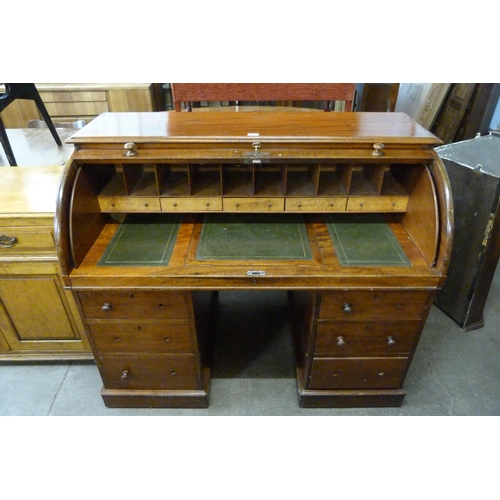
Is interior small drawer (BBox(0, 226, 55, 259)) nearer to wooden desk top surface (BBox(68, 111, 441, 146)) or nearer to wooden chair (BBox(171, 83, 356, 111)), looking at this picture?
wooden desk top surface (BBox(68, 111, 441, 146))

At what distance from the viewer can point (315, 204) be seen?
1.52 metres

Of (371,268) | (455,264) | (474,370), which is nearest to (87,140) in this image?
(371,268)

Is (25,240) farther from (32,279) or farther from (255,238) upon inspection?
(255,238)

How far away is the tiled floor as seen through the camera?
1840 millimetres

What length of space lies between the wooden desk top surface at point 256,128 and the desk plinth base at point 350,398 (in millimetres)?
1150

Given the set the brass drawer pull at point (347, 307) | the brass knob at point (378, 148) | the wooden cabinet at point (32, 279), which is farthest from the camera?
the wooden cabinet at point (32, 279)

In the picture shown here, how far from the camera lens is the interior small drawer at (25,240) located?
161 cm

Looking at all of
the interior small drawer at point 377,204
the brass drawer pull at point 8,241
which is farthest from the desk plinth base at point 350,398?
the brass drawer pull at point 8,241

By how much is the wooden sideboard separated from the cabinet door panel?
8.64 ft

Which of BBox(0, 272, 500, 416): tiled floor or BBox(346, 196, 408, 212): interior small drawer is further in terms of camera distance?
BBox(0, 272, 500, 416): tiled floor

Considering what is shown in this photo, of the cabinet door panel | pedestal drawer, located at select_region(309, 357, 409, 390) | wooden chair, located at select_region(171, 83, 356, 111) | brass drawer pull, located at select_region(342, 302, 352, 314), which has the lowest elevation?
pedestal drawer, located at select_region(309, 357, 409, 390)

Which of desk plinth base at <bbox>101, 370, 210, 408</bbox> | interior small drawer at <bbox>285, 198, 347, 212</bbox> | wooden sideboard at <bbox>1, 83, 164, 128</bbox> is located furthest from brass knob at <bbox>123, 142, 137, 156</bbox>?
wooden sideboard at <bbox>1, 83, 164, 128</bbox>

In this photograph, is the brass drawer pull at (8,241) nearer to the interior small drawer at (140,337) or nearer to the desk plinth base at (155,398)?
the interior small drawer at (140,337)

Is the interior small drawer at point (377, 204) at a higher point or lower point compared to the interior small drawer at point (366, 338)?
higher
